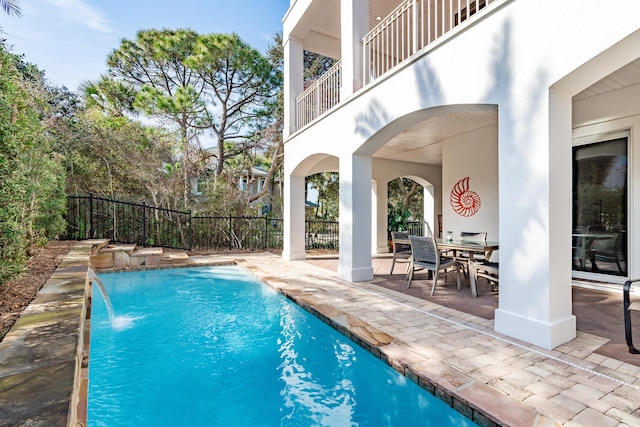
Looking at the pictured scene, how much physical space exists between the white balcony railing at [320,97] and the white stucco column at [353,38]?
0.49m

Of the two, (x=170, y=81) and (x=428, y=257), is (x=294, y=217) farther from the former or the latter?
(x=170, y=81)

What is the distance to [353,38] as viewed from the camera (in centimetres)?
580

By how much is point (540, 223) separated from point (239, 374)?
10.5 feet

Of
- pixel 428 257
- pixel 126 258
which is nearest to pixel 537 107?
pixel 428 257

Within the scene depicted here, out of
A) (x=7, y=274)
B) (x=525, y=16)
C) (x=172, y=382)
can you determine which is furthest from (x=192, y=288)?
(x=525, y=16)

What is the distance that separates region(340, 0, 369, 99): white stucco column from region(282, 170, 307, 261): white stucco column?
3264 millimetres

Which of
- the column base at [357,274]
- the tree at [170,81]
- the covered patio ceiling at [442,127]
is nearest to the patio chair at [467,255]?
the column base at [357,274]

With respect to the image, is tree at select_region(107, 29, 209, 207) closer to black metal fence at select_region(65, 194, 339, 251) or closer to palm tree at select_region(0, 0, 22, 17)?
black metal fence at select_region(65, 194, 339, 251)

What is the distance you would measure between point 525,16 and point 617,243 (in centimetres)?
413

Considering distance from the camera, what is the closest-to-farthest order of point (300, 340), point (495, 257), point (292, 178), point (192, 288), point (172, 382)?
1. point (172, 382)
2. point (300, 340)
3. point (192, 288)
4. point (495, 257)
5. point (292, 178)

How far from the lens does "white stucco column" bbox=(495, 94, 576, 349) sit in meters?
2.85

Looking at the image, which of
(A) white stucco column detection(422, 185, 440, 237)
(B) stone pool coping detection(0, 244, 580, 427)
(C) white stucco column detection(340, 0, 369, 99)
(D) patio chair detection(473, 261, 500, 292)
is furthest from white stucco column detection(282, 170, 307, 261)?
(A) white stucco column detection(422, 185, 440, 237)

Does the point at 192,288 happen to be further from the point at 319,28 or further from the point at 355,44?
the point at 319,28

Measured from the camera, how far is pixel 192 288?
6195 mm
